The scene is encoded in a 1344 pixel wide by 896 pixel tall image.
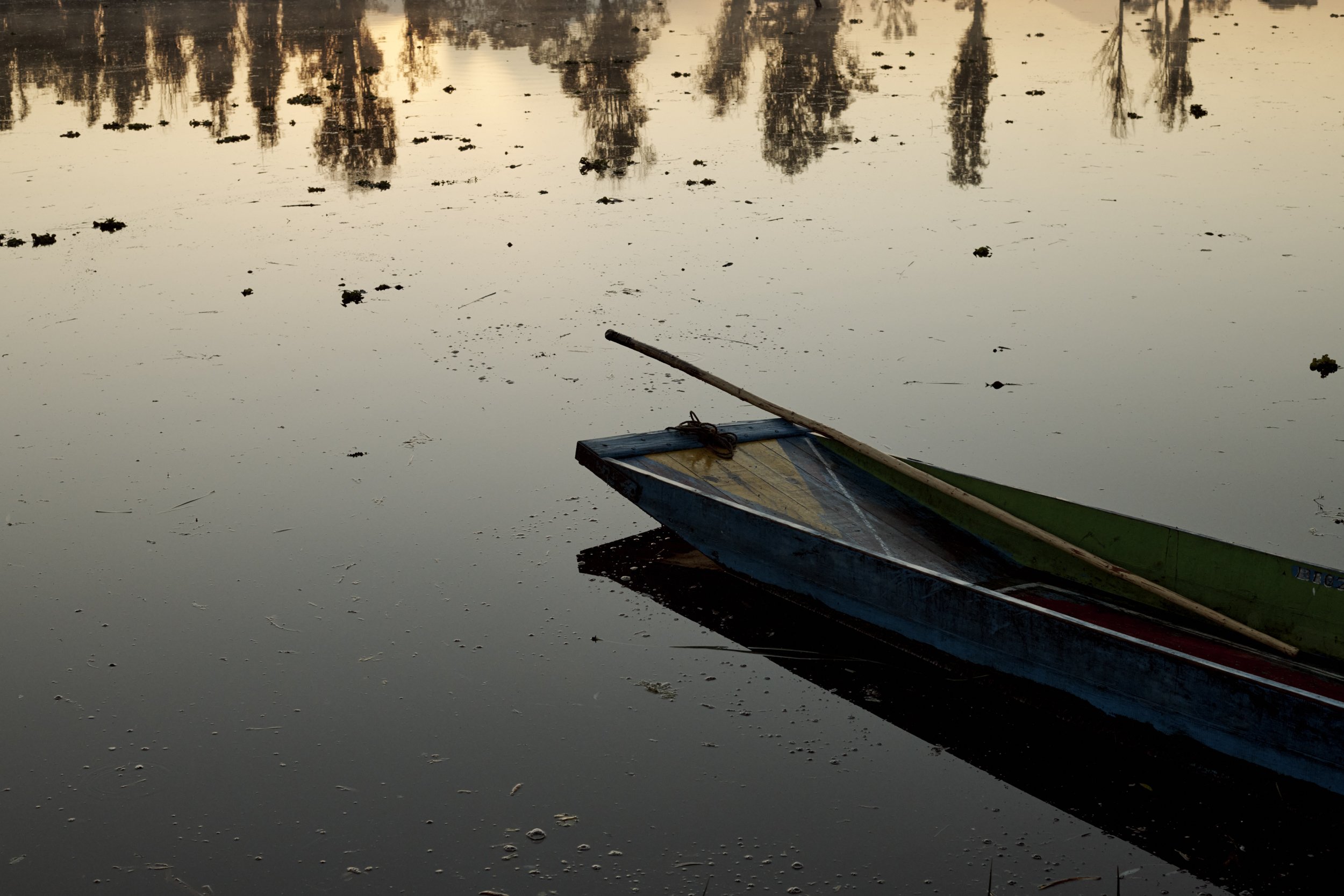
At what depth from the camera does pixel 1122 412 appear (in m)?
8.89

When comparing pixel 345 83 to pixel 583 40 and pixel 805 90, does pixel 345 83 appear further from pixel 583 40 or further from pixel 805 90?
pixel 805 90

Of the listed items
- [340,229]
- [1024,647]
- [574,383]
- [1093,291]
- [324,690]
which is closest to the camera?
[1024,647]

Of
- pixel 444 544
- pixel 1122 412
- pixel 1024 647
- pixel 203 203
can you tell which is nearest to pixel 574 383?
pixel 444 544

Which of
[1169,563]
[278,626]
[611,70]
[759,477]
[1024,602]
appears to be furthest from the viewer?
[611,70]

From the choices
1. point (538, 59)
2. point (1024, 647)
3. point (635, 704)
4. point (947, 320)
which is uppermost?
point (538, 59)

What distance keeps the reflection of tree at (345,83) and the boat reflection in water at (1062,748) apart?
1219cm

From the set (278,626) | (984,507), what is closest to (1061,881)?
(984,507)

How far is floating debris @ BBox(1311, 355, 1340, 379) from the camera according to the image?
9352 millimetres

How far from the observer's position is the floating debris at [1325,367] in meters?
9.35

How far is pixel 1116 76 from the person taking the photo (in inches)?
955

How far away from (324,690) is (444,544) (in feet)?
4.96

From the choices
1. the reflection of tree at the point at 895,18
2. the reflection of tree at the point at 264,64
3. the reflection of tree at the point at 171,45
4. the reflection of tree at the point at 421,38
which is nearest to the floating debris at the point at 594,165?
the reflection of tree at the point at 264,64

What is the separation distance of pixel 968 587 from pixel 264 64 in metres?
26.0

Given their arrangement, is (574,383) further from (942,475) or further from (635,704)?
(635,704)
